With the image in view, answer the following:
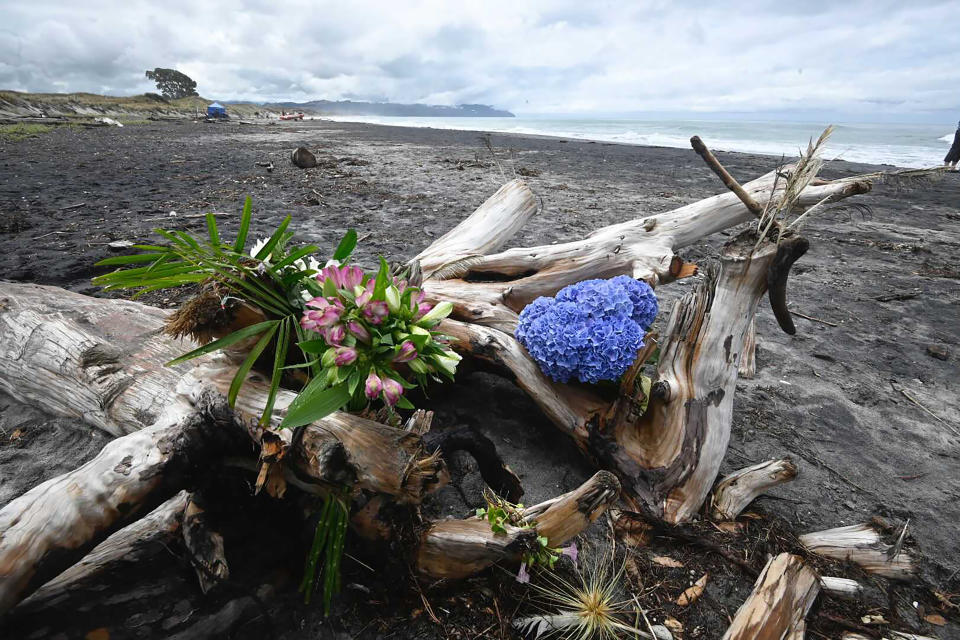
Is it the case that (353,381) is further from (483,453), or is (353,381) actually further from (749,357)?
(749,357)

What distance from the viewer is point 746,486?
2.27 metres

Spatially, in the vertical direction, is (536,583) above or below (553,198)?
below

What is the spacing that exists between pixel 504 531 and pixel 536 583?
1.09 ft

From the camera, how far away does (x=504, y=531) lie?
67.4 inches

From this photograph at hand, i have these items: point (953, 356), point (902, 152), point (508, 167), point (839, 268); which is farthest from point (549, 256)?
point (902, 152)

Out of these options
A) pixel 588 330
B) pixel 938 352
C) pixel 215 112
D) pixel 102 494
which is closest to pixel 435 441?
pixel 588 330

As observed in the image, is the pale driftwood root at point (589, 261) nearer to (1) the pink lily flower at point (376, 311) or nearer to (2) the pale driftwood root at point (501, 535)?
(2) the pale driftwood root at point (501, 535)

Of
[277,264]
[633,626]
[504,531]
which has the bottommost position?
[633,626]

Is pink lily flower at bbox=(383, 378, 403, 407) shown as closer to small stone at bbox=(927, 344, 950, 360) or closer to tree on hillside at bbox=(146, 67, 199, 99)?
small stone at bbox=(927, 344, 950, 360)

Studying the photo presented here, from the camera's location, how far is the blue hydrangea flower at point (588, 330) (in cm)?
249

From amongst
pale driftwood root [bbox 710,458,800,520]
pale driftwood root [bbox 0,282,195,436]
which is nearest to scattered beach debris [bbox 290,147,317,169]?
pale driftwood root [bbox 0,282,195,436]

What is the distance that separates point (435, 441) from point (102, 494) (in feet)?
4.09

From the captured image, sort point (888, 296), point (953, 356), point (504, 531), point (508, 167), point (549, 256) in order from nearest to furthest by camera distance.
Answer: point (504, 531) → point (549, 256) → point (953, 356) → point (888, 296) → point (508, 167)

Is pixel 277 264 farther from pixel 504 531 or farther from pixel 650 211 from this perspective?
pixel 650 211
